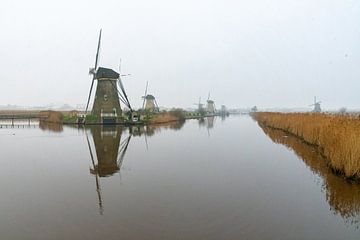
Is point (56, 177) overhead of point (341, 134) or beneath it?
beneath

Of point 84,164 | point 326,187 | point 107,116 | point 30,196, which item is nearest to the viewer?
point 30,196

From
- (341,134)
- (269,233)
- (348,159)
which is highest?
(341,134)

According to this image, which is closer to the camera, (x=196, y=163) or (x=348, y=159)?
(x=348, y=159)

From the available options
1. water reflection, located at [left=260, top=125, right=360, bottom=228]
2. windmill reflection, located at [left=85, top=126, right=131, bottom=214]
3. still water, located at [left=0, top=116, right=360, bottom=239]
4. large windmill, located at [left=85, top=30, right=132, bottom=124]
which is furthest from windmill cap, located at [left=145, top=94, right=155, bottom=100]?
water reflection, located at [left=260, top=125, right=360, bottom=228]

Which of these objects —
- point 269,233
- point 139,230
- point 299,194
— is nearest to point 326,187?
point 299,194

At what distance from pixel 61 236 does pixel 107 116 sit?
2754cm

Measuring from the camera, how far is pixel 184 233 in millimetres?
4836

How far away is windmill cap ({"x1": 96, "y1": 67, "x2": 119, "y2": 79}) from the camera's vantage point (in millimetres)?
31219

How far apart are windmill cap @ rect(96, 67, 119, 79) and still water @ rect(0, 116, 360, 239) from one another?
66.9ft

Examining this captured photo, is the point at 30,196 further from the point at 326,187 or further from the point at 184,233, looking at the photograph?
the point at 326,187

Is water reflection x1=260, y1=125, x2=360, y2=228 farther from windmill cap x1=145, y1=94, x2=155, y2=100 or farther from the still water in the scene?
windmill cap x1=145, y1=94, x2=155, y2=100

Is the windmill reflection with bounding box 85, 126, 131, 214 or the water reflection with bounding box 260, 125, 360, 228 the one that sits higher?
the windmill reflection with bounding box 85, 126, 131, 214

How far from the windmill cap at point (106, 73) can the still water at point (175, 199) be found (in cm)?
2039

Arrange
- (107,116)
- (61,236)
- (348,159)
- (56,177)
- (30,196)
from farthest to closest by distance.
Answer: (107,116) < (56,177) < (348,159) < (30,196) < (61,236)
